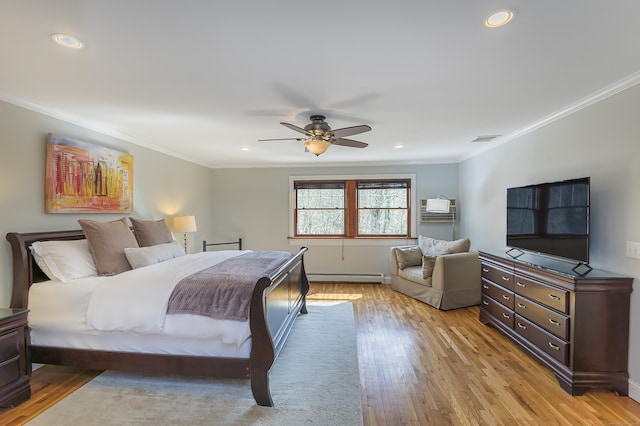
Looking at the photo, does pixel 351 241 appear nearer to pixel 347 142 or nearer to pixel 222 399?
pixel 347 142

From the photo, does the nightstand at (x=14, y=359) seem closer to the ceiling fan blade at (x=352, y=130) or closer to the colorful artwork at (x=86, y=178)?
the colorful artwork at (x=86, y=178)

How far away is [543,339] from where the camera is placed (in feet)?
9.11

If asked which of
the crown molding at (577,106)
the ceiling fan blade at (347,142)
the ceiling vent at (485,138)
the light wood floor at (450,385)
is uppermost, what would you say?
the ceiling vent at (485,138)

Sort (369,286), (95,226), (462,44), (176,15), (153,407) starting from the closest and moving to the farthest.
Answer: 1. (176,15)
2. (462,44)
3. (153,407)
4. (95,226)
5. (369,286)

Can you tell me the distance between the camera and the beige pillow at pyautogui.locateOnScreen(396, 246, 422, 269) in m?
5.40

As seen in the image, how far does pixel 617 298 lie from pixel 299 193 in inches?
199

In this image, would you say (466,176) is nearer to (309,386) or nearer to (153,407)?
(309,386)

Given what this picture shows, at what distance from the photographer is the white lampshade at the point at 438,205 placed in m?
5.61

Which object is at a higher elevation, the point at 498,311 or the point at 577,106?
the point at 577,106

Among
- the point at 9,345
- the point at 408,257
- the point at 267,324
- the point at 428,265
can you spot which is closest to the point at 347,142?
the point at 267,324

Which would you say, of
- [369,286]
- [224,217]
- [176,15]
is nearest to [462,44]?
[176,15]

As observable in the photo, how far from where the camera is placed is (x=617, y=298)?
2.42 meters

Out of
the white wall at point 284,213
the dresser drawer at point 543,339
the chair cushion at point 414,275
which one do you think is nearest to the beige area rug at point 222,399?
the dresser drawer at point 543,339

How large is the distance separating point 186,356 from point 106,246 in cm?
147
